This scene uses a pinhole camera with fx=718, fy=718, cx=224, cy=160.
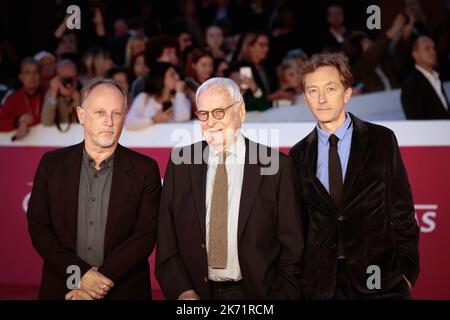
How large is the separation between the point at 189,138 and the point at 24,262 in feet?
5.83

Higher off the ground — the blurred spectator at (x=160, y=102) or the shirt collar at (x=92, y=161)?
the blurred spectator at (x=160, y=102)

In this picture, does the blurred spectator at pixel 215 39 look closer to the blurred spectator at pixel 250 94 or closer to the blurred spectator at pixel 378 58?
the blurred spectator at pixel 250 94

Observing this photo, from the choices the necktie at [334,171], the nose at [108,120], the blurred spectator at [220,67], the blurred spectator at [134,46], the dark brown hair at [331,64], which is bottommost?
the necktie at [334,171]

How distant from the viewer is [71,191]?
3.32m

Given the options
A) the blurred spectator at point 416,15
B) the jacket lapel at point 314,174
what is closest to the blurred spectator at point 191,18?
the blurred spectator at point 416,15

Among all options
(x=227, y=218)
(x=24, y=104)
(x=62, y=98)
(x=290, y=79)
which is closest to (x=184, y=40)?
(x=290, y=79)

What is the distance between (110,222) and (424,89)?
11.8 feet

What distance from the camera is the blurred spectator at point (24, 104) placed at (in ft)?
20.1

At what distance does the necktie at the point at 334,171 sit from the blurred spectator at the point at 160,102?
274 cm

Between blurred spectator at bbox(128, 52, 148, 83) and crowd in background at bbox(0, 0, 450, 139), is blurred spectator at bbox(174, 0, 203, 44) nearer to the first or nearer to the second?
crowd in background at bbox(0, 0, 450, 139)

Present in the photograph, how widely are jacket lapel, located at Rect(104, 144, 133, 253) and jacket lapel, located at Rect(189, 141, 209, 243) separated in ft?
1.04

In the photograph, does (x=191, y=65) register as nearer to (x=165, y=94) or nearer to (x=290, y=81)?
(x=165, y=94)

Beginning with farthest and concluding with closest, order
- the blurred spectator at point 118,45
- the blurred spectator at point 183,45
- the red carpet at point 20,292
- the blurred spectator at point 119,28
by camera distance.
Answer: the blurred spectator at point 119,28
the blurred spectator at point 118,45
the blurred spectator at point 183,45
the red carpet at point 20,292

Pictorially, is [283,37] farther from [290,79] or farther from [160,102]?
[160,102]
